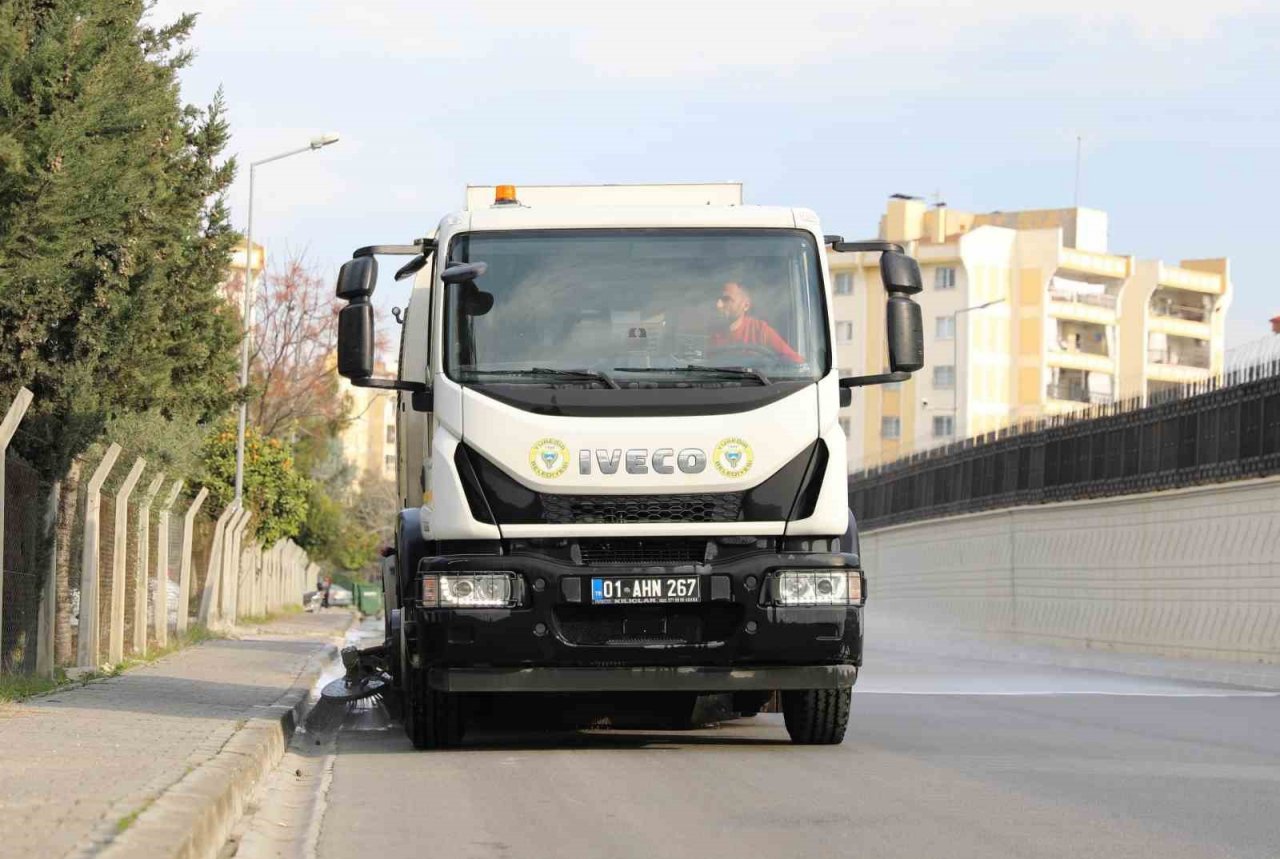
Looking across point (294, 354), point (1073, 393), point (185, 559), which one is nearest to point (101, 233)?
point (185, 559)

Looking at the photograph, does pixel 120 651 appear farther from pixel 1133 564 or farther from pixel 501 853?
pixel 1133 564

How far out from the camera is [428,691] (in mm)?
13430

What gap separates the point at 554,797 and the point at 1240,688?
1636 centimetres

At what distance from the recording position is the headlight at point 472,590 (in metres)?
12.5

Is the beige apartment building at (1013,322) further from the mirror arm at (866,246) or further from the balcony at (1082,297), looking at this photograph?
the mirror arm at (866,246)

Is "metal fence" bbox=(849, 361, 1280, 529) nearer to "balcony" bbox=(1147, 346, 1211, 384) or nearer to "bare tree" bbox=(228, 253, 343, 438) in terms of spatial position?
"bare tree" bbox=(228, 253, 343, 438)

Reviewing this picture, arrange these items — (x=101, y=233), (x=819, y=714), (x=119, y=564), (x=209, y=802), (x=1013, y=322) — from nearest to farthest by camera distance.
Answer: (x=209, y=802), (x=819, y=714), (x=101, y=233), (x=119, y=564), (x=1013, y=322)

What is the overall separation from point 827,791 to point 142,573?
47.0 feet

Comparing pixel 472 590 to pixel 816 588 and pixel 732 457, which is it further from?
pixel 816 588

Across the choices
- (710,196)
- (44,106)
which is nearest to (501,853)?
(710,196)

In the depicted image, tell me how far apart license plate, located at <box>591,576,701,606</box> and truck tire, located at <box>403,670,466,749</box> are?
57.8 inches

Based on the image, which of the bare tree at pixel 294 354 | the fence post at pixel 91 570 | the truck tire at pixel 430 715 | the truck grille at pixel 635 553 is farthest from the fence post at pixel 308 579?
the truck grille at pixel 635 553

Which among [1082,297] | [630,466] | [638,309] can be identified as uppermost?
[1082,297]

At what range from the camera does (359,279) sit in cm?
1245
